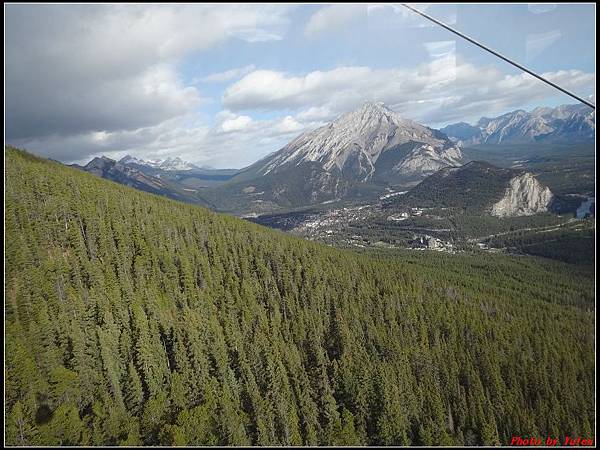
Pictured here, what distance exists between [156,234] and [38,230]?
868 inches

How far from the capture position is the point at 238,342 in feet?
199

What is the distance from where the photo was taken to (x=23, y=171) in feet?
275

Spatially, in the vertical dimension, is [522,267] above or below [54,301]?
below

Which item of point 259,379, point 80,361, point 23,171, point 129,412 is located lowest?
point 259,379

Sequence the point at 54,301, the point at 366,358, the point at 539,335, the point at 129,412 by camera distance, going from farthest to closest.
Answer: the point at 539,335
the point at 366,358
the point at 54,301
the point at 129,412

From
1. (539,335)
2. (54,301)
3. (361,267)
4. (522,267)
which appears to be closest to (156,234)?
(54,301)

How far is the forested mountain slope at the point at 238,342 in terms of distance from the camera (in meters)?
43.2

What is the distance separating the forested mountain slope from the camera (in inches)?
1703

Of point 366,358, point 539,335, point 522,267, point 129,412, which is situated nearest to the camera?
point 129,412

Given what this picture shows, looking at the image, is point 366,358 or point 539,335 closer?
point 366,358

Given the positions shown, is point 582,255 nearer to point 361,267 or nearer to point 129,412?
point 361,267

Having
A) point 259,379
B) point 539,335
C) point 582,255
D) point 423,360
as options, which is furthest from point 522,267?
point 259,379

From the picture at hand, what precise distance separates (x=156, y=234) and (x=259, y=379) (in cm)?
4158

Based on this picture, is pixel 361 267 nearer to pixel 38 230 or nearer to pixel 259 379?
pixel 259 379
